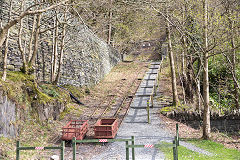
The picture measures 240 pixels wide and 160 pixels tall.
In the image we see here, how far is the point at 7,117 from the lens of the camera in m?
8.67

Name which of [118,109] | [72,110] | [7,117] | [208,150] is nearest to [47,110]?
[72,110]

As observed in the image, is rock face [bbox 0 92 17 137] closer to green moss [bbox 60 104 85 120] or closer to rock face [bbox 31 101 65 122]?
rock face [bbox 31 101 65 122]

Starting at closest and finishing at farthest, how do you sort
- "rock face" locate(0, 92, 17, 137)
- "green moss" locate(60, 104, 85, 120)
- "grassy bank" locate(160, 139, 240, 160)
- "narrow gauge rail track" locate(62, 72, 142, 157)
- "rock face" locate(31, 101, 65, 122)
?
"grassy bank" locate(160, 139, 240, 160) → "rock face" locate(0, 92, 17, 137) → "rock face" locate(31, 101, 65, 122) → "green moss" locate(60, 104, 85, 120) → "narrow gauge rail track" locate(62, 72, 142, 157)

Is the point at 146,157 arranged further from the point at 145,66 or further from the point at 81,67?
the point at 145,66

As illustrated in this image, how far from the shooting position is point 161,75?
2714cm

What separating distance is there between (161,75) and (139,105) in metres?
11.9

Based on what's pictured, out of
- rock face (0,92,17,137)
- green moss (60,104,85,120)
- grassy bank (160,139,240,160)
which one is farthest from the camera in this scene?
green moss (60,104,85,120)

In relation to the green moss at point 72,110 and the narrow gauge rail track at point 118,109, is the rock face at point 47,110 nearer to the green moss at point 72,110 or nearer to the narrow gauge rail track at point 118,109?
the green moss at point 72,110

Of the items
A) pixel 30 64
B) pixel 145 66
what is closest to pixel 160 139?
pixel 30 64

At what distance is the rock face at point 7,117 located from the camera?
8352 millimetres

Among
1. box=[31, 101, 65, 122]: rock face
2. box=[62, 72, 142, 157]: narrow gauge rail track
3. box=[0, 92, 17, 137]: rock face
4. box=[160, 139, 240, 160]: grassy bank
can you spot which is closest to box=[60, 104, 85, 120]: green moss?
box=[31, 101, 65, 122]: rock face

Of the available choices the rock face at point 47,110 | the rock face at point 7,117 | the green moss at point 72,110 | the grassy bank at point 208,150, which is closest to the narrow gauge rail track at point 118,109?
the green moss at point 72,110

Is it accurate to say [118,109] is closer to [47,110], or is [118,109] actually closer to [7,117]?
[47,110]

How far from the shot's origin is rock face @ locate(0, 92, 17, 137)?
A: 8.35 m
